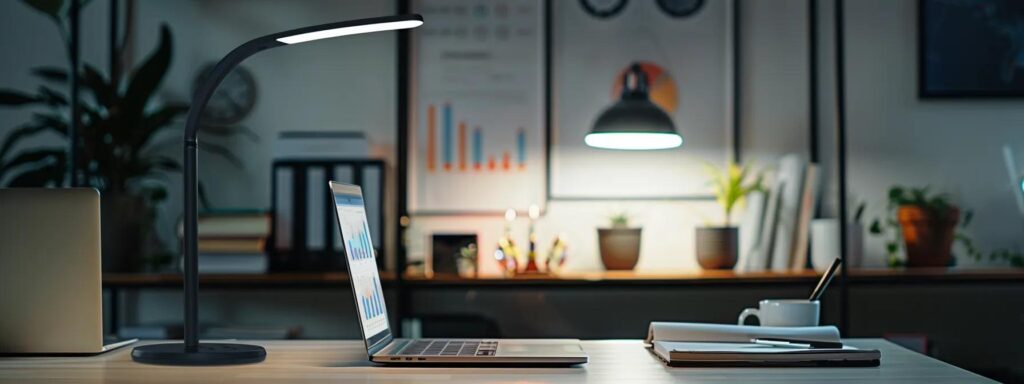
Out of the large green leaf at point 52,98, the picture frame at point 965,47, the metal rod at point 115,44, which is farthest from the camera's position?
the picture frame at point 965,47

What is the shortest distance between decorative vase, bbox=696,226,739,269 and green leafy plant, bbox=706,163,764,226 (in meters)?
0.08

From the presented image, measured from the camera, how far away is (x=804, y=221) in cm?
356

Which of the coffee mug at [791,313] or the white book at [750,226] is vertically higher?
the white book at [750,226]

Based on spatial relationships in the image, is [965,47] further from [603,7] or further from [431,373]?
[431,373]

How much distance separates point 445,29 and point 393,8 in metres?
0.20

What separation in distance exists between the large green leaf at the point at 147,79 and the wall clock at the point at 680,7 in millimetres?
1736

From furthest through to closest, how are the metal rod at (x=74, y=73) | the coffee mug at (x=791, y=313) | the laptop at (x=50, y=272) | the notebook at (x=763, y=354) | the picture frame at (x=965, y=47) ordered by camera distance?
A: the picture frame at (x=965, y=47) → the metal rod at (x=74, y=73) → the coffee mug at (x=791, y=313) → the laptop at (x=50, y=272) → the notebook at (x=763, y=354)

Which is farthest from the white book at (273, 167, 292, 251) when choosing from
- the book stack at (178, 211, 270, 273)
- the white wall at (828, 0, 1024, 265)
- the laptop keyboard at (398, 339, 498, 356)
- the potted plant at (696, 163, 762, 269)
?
the white wall at (828, 0, 1024, 265)

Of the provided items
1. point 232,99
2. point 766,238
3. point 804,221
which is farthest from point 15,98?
point 804,221

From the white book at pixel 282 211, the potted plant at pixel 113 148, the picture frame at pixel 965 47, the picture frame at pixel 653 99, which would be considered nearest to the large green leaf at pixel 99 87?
the potted plant at pixel 113 148

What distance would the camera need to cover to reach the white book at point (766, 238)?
11.8ft

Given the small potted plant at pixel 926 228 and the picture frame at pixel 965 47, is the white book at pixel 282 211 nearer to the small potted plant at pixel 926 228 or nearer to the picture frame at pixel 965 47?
the small potted plant at pixel 926 228

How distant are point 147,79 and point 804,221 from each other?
7.36 ft

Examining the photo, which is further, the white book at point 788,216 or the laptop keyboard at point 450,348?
the white book at point 788,216
